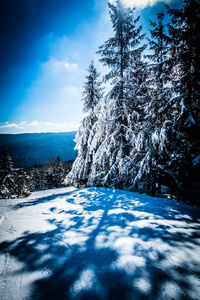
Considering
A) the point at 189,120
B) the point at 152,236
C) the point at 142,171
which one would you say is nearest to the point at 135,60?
the point at 189,120

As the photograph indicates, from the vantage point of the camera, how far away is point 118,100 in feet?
24.7

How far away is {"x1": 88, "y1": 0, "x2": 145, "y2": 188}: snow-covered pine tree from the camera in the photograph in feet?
24.0

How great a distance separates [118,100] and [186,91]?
3.61 metres

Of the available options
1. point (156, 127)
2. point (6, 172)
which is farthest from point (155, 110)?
point (6, 172)

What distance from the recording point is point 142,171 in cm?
589

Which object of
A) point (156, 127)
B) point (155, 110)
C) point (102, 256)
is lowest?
point (102, 256)

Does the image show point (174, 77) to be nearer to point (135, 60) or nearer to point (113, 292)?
point (135, 60)

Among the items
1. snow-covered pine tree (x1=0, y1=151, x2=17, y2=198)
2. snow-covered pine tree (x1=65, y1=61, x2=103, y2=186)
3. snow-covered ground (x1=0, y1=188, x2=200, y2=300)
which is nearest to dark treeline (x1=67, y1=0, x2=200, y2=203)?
snow-covered pine tree (x1=65, y1=61, x2=103, y2=186)

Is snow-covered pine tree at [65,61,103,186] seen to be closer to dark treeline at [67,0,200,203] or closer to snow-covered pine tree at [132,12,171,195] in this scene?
dark treeline at [67,0,200,203]

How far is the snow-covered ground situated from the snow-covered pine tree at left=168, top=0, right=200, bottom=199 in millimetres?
2811

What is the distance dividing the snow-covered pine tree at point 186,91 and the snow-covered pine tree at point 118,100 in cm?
217

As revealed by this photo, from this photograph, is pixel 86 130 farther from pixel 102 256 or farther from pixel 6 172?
pixel 6 172

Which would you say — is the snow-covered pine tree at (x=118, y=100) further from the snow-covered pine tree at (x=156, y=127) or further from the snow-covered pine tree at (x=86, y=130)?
the snow-covered pine tree at (x=86, y=130)

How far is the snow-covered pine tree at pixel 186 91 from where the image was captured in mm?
4930
